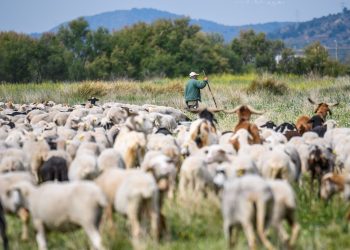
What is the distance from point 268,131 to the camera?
45.9 ft

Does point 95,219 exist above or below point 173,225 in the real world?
above

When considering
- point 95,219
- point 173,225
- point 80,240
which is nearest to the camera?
point 95,219

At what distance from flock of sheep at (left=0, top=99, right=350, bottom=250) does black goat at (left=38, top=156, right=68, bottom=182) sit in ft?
0.05

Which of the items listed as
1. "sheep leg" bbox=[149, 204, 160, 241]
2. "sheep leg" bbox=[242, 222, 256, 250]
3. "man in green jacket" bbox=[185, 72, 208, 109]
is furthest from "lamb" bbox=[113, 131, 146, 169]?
"man in green jacket" bbox=[185, 72, 208, 109]

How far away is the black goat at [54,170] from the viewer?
1058 cm

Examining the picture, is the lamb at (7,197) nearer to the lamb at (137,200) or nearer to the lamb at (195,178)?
the lamb at (137,200)

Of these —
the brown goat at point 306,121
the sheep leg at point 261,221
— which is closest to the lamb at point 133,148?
the sheep leg at point 261,221

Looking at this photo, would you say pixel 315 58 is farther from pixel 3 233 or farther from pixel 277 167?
pixel 3 233

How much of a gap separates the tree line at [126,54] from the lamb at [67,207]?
60.6 meters

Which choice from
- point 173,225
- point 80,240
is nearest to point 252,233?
point 173,225

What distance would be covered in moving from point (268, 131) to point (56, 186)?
689cm

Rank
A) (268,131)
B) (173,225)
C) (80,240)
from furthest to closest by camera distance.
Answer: (268,131) < (173,225) < (80,240)

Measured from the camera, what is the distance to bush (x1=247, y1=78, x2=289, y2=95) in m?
34.5

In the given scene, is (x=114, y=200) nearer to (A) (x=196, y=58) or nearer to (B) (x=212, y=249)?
(B) (x=212, y=249)
